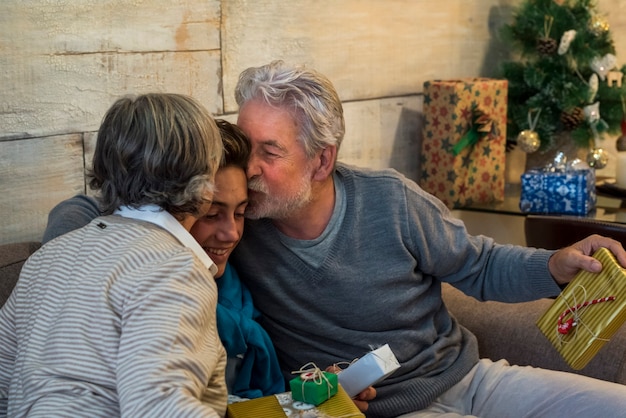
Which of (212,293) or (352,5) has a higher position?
(352,5)

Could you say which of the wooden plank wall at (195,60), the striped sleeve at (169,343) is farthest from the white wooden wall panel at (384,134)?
the striped sleeve at (169,343)

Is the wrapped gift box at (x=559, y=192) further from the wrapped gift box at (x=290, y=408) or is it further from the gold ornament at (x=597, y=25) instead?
the wrapped gift box at (x=290, y=408)

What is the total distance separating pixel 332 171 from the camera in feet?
6.91

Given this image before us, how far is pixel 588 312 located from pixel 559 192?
3.80ft

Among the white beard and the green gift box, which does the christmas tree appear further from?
the green gift box

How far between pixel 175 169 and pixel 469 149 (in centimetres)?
177

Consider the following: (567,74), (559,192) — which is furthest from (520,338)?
(567,74)

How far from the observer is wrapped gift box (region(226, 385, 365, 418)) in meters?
1.59

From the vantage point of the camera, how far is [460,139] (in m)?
3.09

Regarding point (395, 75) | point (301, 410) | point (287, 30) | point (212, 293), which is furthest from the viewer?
point (395, 75)

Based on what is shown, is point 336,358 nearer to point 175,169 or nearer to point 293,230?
point 293,230

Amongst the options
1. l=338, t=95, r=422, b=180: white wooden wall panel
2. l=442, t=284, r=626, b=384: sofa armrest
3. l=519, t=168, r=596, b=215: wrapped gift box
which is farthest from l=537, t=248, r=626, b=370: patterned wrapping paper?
l=338, t=95, r=422, b=180: white wooden wall panel

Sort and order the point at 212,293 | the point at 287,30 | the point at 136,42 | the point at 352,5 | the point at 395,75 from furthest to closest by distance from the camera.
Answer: the point at 395,75, the point at 352,5, the point at 287,30, the point at 136,42, the point at 212,293

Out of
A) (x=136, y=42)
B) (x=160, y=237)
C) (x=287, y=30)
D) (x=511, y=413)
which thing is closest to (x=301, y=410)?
(x=160, y=237)
